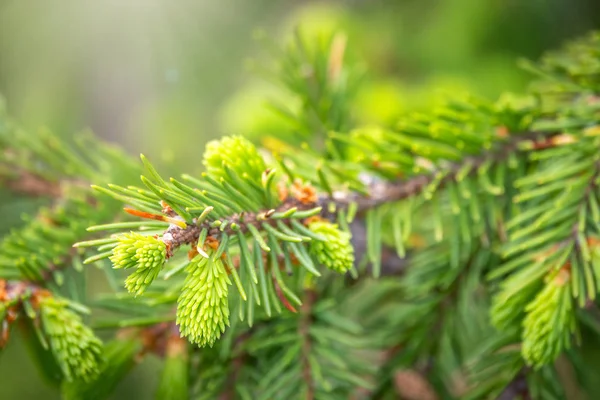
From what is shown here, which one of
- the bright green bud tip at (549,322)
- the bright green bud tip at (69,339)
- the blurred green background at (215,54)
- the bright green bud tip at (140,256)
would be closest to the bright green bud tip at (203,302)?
the bright green bud tip at (140,256)

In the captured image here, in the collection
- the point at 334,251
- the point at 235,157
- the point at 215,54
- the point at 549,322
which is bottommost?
the point at 549,322

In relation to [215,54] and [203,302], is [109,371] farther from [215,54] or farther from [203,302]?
[215,54]

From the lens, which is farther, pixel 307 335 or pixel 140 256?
pixel 307 335

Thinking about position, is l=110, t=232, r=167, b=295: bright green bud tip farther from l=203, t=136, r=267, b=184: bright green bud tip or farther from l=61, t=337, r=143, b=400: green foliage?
l=61, t=337, r=143, b=400: green foliage

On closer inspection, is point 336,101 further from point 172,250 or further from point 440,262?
point 172,250

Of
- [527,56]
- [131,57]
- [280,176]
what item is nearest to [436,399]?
[280,176]

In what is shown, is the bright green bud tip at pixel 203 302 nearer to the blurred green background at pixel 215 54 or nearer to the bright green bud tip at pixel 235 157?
the bright green bud tip at pixel 235 157

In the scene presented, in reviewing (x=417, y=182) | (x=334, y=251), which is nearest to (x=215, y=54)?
(x=417, y=182)
